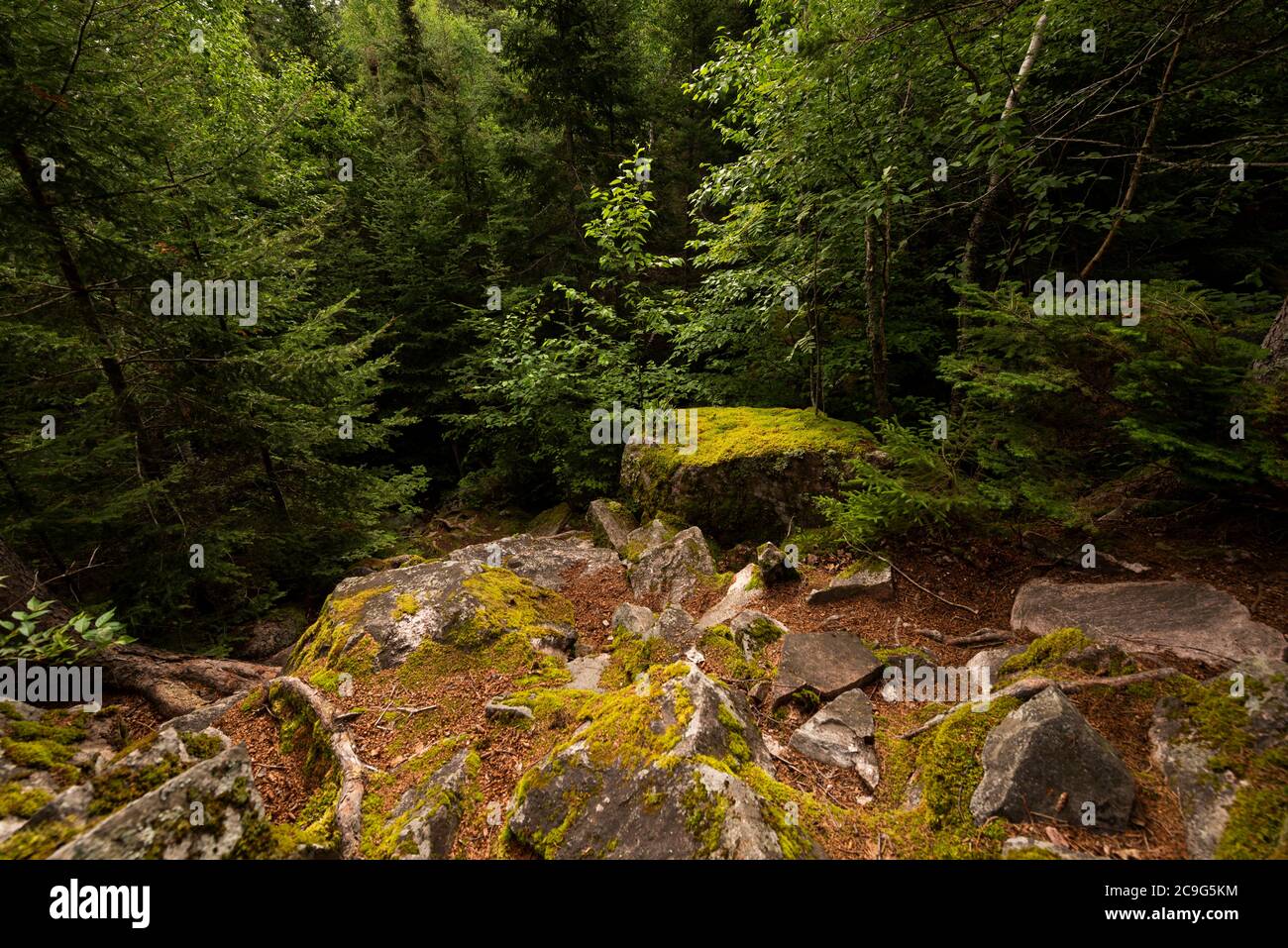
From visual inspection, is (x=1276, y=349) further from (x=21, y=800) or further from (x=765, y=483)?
(x=21, y=800)

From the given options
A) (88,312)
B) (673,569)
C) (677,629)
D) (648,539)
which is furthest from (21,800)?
(648,539)

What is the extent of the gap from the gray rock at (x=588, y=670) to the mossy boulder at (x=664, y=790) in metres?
1.56

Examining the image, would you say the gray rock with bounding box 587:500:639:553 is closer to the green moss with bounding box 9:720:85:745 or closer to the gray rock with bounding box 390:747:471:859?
the gray rock with bounding box 390:747:471:859

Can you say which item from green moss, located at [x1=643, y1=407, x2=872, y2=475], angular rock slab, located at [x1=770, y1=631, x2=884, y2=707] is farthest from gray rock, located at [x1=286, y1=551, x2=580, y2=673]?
green moss, located at [x1=643, y1=407, x2=872, y2=475]

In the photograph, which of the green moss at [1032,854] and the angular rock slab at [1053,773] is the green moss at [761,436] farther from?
the green moss at [1032,854]

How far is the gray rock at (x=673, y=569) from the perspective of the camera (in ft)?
22.9

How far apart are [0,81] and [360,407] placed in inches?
204

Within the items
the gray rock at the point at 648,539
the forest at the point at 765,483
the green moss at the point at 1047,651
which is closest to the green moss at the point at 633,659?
the forest at the point at 765,483

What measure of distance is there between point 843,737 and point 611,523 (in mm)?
6268

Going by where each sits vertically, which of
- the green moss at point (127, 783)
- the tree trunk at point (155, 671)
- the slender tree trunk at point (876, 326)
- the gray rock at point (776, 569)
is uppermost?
the slender tree trunk at point (876, 326)

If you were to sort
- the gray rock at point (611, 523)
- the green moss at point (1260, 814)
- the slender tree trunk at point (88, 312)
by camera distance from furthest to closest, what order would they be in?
the gray rock at point (611, 523)
the slender tree trunk at point (88, 312)
the green moss at point (1260, 814)

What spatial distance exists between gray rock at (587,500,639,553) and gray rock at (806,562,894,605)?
3.97 metres

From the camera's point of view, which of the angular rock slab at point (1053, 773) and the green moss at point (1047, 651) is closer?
the angular rock slab at point (1053, 773)

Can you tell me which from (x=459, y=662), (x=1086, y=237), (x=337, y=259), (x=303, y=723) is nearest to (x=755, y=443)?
(x=459, y=662)
